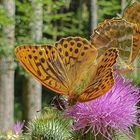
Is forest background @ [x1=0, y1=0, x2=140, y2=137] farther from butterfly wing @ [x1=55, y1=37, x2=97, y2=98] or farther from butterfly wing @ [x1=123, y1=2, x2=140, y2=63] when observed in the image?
butterfly wing @ [x1=55, y1=37, x2=97, y2=98]

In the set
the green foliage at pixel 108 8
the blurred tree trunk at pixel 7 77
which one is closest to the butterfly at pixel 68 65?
the blurred tree trunk at pixel 7 77

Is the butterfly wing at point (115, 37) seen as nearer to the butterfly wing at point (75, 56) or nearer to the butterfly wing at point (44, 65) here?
the butterfly wing at point (75, 56)

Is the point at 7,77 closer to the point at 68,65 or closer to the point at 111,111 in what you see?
the point at 111,111

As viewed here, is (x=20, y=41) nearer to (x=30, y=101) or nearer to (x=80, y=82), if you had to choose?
(x=30, y=101)

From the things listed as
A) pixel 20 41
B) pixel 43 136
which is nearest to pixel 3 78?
pixel 20 41

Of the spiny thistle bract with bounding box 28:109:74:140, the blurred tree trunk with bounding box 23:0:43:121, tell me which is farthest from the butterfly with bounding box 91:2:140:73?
the blurred tree trunk with bounding box 23:0:43:121

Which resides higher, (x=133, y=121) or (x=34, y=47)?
(x=34, y=47)

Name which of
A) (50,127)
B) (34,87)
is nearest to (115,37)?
(50,127)
